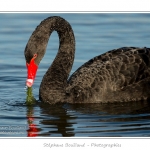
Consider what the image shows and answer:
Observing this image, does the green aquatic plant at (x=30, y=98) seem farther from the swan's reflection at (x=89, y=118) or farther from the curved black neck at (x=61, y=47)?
the curved black neck at (x=61, y=47)

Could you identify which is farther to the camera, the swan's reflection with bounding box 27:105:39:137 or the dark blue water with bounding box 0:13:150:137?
the dark blue water with bounding box 0:13:150:137

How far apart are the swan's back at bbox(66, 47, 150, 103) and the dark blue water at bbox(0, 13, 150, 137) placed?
14 cm

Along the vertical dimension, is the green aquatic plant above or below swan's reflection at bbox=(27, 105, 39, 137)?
above

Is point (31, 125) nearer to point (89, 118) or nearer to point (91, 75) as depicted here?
point (89, 118)

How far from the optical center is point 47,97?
33.1ft

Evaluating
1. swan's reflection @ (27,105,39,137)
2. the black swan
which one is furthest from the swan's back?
swan's reflection @ (27,105,39,137)

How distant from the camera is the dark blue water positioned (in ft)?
29.0

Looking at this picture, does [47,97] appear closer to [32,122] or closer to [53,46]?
[32,122]

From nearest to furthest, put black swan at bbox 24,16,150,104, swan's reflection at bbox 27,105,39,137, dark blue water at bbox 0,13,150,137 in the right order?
swan's reflection at bbox 27,105,39,137
dark blue water at bbox 0,13,150,137
black swan at bbox 24,16,150,104

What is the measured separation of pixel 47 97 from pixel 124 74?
3.67 ft

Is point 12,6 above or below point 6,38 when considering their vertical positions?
above

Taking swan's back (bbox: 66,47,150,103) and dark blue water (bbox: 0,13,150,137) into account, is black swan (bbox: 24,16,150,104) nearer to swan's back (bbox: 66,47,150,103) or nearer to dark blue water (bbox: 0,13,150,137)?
swan's back (bbox: 66,47,150,103)

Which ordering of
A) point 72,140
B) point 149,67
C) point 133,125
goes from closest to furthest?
point 72,140
point 133,125
point 149,67

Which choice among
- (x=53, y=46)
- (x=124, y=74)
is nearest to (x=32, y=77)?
(x=124, y=74)
